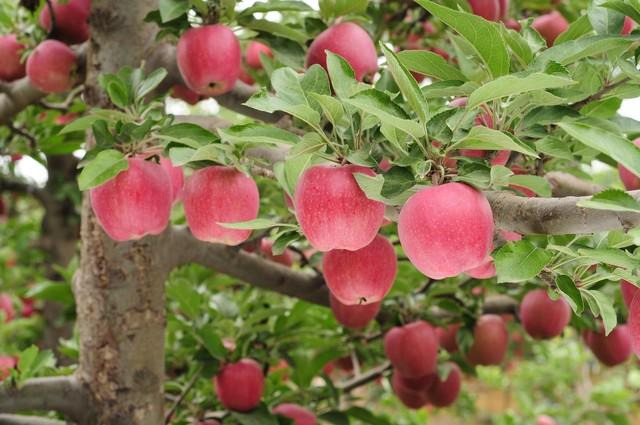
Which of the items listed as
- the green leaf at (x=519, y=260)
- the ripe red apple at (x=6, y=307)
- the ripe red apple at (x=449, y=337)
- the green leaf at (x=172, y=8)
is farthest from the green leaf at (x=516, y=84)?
the ripe red apple at (x=6, y=307)

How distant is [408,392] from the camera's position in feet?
4.91

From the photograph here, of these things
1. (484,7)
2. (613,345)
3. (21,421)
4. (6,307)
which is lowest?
(6,307)

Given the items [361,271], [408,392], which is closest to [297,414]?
[408,392]

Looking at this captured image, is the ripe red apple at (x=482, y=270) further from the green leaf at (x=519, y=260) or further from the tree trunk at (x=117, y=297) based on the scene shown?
the tree trunk at (x=117, y=297)

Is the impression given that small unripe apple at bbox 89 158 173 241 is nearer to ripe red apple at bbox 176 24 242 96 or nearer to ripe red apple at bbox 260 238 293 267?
ripe red apple at bbox 176 24 242 96

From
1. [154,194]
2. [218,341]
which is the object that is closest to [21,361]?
[218,341]

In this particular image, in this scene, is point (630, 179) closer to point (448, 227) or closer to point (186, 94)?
point (448, 227)

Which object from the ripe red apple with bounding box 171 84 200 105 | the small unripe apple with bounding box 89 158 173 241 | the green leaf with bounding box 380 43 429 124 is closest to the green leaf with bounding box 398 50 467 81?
the green leaf with bounding box 380 43 429 124

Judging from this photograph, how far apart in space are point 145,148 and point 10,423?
0.48 m

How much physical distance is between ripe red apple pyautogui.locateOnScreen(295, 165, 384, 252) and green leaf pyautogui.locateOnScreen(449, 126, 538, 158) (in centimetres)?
10

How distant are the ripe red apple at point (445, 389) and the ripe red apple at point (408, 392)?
0.06 ft

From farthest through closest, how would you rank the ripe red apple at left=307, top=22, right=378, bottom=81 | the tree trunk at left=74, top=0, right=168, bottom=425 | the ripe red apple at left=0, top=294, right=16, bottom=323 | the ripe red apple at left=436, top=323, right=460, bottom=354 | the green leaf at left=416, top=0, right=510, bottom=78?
the ripe red apple at left=0, top=294, right=16, bottom=323
the ripe red apple at left=436, top=323, right=460, bottom=354
the tree trunk at left=74, top=0, right=168, bottom=425
the ripe red apple at left=307, top=22, right=378, bottom=81
the green leaf at left=416, top=0, right=510, bottom=78

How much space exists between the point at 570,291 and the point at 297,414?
2.36 ft

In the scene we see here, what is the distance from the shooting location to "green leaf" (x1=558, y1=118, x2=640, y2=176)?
1.90 ft
